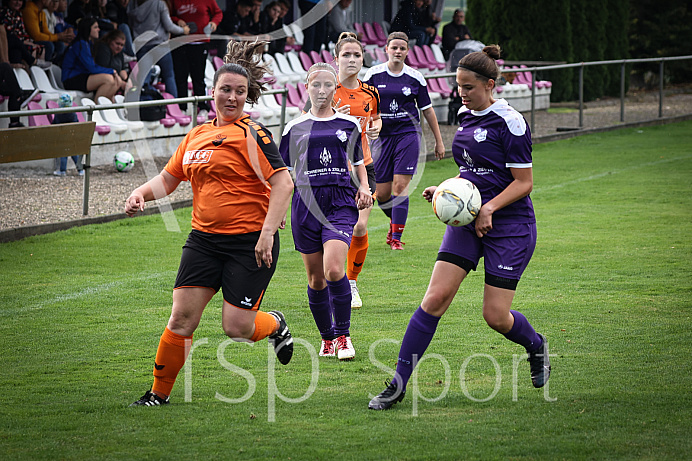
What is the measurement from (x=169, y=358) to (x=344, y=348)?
1426 millimetres

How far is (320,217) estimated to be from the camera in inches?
237

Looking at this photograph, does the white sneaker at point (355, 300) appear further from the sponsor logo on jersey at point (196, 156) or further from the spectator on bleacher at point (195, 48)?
the spectator on bleacher at point (195, 48)

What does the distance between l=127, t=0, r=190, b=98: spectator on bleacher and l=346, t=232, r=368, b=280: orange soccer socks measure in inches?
334

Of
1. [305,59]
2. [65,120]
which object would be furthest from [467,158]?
[305,59]

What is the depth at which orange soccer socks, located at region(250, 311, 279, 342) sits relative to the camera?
5344mm

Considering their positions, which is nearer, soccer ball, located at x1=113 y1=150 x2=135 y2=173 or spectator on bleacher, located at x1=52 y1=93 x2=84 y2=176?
spectator on bleacher, located at x1=52 y1=93 x2=84 y2=176

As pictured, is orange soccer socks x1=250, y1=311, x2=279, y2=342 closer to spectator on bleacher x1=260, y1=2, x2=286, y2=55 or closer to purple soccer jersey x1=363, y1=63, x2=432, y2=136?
purple soccer jersey x1=363, y1=63, x2=432, y2=136

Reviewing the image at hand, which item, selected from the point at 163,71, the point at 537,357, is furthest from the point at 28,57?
the point at 537,357

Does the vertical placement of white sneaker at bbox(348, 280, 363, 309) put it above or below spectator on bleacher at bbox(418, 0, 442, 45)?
below

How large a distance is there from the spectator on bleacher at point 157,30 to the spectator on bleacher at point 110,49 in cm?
94

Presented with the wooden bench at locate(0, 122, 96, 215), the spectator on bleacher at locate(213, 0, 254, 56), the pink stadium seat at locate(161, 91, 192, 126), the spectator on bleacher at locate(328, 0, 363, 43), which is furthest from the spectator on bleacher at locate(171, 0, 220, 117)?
the spectator on bleacher at locate(328, 0, 363, 43)

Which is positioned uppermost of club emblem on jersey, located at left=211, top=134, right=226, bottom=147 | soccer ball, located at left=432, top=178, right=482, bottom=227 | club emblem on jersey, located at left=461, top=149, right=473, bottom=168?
club emblem on jersey, located at left=211, top=134, right=226, bottom=147

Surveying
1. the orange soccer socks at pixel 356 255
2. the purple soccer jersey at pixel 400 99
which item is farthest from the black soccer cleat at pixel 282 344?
the purple soccer jersey at pixel 400 99

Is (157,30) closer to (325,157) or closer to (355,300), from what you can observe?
(355,300)
